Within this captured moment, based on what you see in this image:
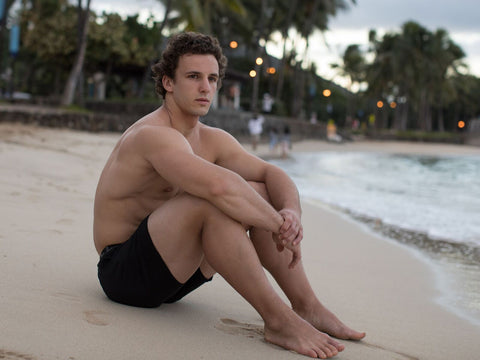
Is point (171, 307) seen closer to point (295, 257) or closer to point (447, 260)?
point (295, 257)

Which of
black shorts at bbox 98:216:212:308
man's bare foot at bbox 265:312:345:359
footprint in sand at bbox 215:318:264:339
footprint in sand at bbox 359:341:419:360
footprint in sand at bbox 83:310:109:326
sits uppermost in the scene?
black shorts at bbox 98:216:212:308

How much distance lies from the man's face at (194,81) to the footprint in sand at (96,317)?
3.08 feet

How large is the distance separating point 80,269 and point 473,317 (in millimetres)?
2144

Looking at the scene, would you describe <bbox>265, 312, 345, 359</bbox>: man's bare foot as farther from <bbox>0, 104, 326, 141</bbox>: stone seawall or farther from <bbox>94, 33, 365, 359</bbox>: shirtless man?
<bbox>0, 104, 326, 141</bbox>: stone seawall

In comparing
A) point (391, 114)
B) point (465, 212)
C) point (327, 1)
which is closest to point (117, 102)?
point (465, 212)

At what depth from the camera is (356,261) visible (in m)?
4.79

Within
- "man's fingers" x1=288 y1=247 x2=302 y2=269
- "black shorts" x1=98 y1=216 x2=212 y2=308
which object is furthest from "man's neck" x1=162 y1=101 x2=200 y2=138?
"man's fingers" x1=288 y1=247 x2=302 y2=269

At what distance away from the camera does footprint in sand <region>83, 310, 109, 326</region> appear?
2.22 metres

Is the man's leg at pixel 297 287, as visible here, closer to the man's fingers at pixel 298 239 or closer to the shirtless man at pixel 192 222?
the shirtless man at pixel 192 222

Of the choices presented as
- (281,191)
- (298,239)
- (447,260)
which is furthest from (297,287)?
(447,260)

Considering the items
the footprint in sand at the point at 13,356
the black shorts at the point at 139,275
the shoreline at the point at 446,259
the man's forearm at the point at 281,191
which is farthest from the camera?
the shoreline at the point at 446,259

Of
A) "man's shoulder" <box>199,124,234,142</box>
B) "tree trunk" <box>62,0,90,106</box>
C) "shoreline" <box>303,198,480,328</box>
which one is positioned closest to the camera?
"man's shoulder" <box>199,124,234,142</box>

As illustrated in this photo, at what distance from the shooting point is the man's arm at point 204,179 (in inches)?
90.9

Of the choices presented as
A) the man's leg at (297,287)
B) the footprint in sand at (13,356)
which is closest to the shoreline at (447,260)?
the man's leg at (297,287)
